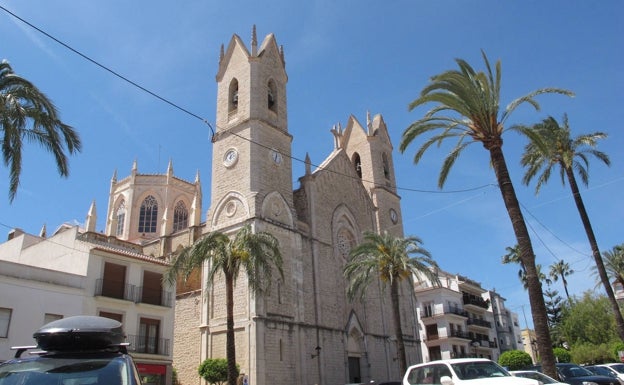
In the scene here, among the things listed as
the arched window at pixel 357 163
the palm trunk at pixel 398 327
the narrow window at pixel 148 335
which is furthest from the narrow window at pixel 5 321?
the arched window at pixel 357 163

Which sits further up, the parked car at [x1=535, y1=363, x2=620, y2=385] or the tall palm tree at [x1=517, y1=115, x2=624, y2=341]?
the tall palm tree at [x1=517, y1=115, x2=624, y2=341]

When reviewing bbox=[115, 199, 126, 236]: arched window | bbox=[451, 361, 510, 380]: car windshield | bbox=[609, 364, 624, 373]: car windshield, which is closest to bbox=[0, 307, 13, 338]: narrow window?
bbox=[451, 361, 510, 380]: car windshield

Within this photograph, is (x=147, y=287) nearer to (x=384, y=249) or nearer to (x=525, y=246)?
(x=384, y=249)

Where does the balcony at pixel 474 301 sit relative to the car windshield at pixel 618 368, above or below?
above

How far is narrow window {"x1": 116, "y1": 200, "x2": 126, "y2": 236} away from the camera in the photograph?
4953 centimetres

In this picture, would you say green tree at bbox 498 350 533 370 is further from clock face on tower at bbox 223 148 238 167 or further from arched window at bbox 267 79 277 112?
arched window at bbox 267 79 277 112

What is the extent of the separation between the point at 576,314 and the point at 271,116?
32.0 metres

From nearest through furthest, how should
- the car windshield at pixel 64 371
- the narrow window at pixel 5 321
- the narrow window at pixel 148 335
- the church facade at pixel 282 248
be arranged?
the car windshield at pixel 64 371
the narrow window at pixel 5 321
the narrow window at pixel 148 335
the church facade at pixel 282 248

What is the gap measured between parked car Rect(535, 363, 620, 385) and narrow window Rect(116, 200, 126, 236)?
137 feet

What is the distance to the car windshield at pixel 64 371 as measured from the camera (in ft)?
16.3

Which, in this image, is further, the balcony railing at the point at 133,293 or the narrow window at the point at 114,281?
the narrow window at the point at 114,281

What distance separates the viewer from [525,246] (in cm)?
1555

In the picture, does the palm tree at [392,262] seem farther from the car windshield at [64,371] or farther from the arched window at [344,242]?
the car windshield at [64,371]

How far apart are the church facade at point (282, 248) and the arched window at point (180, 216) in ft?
40.0
